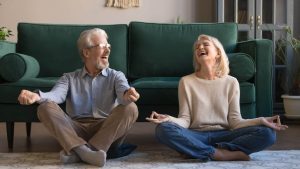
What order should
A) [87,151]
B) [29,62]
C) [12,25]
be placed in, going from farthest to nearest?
[12,25], [29,62], [87,151]

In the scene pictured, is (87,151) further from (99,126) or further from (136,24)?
(136,24)

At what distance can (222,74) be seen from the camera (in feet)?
8.23

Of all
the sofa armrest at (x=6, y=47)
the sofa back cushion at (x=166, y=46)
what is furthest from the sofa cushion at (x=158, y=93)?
the sofa armrest at (x=6, y=47)

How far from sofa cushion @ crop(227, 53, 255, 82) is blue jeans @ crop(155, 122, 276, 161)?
0.51 m

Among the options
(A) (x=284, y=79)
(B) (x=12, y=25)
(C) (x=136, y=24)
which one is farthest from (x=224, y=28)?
(B) (x=12, y=25)

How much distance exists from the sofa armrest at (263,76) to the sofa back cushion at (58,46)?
991 millimetres

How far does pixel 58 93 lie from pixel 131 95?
→ 17.5 inches

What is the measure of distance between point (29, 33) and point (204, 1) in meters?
2.27

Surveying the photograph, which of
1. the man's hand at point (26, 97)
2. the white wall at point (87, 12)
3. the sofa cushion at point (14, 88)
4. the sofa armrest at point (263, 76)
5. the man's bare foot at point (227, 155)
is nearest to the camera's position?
the man's hand at point (26, 97)

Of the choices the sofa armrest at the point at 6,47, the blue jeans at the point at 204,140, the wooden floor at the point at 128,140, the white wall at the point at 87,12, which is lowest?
the wooden floor at the point at 128,140

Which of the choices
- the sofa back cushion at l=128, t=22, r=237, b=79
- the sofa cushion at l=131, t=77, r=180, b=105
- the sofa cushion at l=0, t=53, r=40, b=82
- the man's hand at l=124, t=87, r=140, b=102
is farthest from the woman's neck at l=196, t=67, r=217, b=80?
the sofa cushion at l=0, t=53, r=40, b=82

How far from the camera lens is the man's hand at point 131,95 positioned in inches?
84.0

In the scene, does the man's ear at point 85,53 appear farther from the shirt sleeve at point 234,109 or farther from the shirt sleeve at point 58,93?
the shirt sleeve at point 234,109

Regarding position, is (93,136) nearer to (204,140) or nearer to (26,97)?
(26,97)
